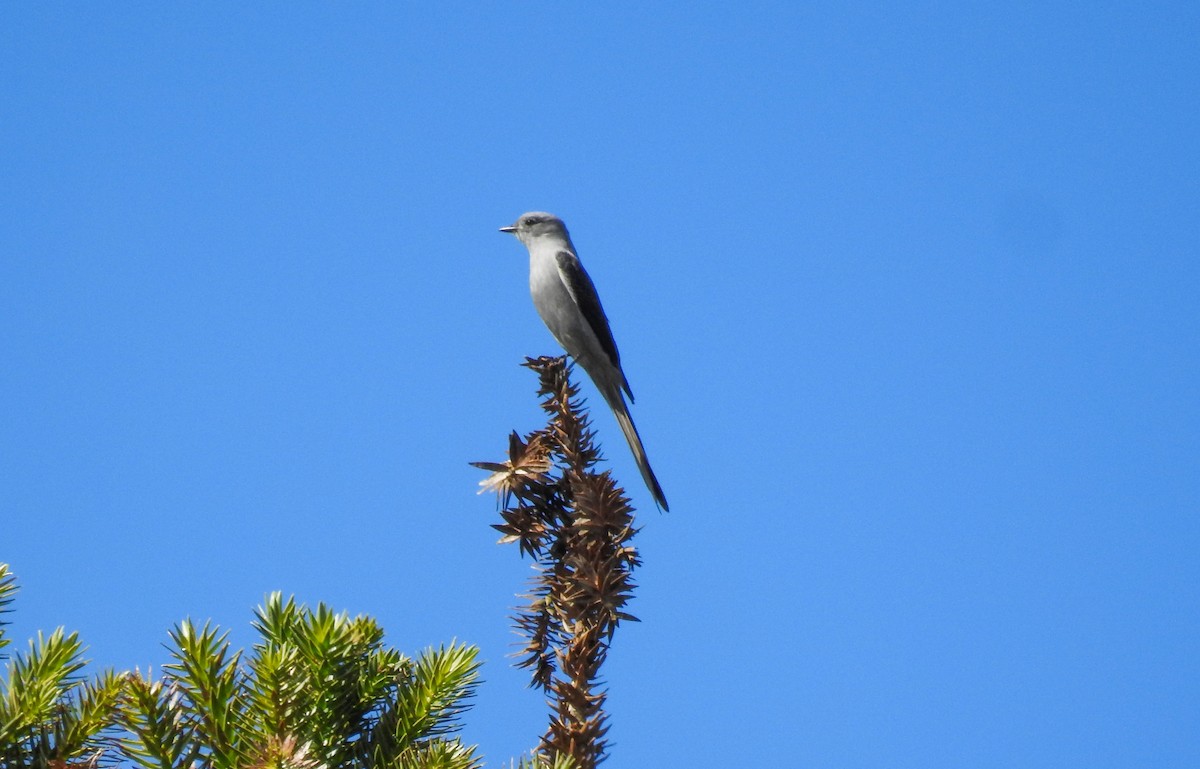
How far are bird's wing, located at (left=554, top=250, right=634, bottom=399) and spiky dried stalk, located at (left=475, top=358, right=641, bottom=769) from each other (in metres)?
6.45

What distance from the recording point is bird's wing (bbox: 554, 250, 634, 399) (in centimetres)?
1024

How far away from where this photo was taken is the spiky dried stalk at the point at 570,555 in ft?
8.72

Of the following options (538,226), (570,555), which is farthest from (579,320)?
(570,555)

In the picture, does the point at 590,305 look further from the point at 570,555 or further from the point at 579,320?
the point at 570,555

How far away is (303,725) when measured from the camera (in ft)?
7.91

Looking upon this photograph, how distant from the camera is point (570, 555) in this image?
3.05m

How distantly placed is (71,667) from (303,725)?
1.65 feet

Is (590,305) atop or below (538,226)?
below

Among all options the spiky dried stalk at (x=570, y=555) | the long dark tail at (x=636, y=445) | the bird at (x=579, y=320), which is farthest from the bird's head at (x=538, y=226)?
the spiky dried stalk at (x=570, y=555)

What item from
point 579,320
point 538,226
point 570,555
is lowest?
point 570,555

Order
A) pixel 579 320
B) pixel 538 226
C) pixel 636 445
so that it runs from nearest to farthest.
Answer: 1. pixel 636 445
2. pixel 579 320
3. pixel 538 226

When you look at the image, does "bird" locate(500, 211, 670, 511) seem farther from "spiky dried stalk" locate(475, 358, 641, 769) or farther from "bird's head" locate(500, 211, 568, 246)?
"spiky dried stalk" locate(475, 358, 641, 769)

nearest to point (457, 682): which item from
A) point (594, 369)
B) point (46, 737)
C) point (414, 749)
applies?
point (414, 749)

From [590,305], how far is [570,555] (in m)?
7.40
